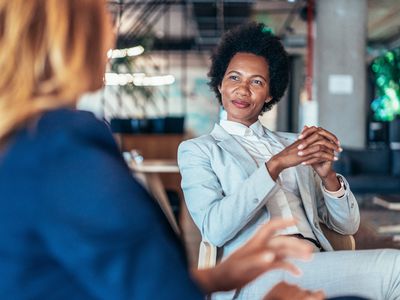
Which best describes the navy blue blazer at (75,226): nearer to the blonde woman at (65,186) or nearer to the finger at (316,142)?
the blonde woman at (65,186)

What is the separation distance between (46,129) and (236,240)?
1315mm

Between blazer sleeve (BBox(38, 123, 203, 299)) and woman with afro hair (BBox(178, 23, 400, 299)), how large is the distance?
Result: 3.52 ft

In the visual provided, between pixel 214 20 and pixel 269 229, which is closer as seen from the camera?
pixel 269 229

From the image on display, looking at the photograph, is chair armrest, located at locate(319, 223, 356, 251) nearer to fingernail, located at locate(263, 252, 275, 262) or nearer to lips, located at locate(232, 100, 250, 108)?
lips, located at locate(232, 100, 250, 108)

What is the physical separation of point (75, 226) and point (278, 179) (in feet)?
4.83

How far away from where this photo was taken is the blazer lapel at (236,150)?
6.98ft

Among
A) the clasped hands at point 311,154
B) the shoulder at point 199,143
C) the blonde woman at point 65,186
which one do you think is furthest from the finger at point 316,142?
the blonde woman at point 65,186

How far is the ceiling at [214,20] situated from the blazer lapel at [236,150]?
18.2 ft

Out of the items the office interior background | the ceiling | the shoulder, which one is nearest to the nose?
the shoulder

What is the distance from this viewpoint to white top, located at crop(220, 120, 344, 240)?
82.4 inches

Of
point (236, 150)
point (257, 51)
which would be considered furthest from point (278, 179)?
point (257, 51)

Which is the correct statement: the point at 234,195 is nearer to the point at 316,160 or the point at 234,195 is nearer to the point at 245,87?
the point at 316,160

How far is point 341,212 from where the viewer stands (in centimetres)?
213

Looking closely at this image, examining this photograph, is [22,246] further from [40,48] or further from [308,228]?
[308,228]
